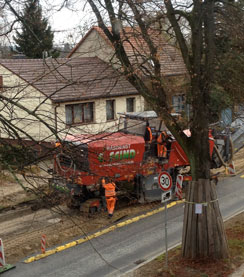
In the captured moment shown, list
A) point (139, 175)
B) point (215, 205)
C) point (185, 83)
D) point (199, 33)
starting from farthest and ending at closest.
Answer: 1. point (139, 175)
2. point (185, 83)
3. point (215, 205)
4. point (199, 33)

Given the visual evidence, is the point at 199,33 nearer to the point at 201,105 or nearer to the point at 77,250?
the point at 201,105

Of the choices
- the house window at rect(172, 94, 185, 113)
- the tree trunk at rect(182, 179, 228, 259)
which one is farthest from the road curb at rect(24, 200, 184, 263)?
the house window at rect(172, 94, 185, 113)

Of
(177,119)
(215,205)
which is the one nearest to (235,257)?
(215,205)

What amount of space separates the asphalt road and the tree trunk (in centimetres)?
148

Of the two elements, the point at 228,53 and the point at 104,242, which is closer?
the point at 228,53

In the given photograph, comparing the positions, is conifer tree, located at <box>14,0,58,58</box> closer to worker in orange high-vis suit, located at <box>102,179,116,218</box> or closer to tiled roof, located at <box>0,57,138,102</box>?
tiled roof, located at <box>0,57,138,102</box>

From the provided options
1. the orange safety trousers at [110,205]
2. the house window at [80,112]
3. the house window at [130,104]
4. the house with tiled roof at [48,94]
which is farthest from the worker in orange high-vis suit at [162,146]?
the house window at [130,104]

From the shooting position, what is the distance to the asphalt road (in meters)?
10.4

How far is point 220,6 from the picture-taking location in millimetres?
9531

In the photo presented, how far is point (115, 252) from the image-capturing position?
37.7 ft

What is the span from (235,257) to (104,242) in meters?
3.63

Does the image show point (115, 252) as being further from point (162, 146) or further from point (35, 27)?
point (35, 27)

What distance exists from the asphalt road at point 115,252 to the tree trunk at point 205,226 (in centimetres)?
A: 148

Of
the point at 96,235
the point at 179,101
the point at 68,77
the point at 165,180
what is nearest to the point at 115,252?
the point at 96,235
